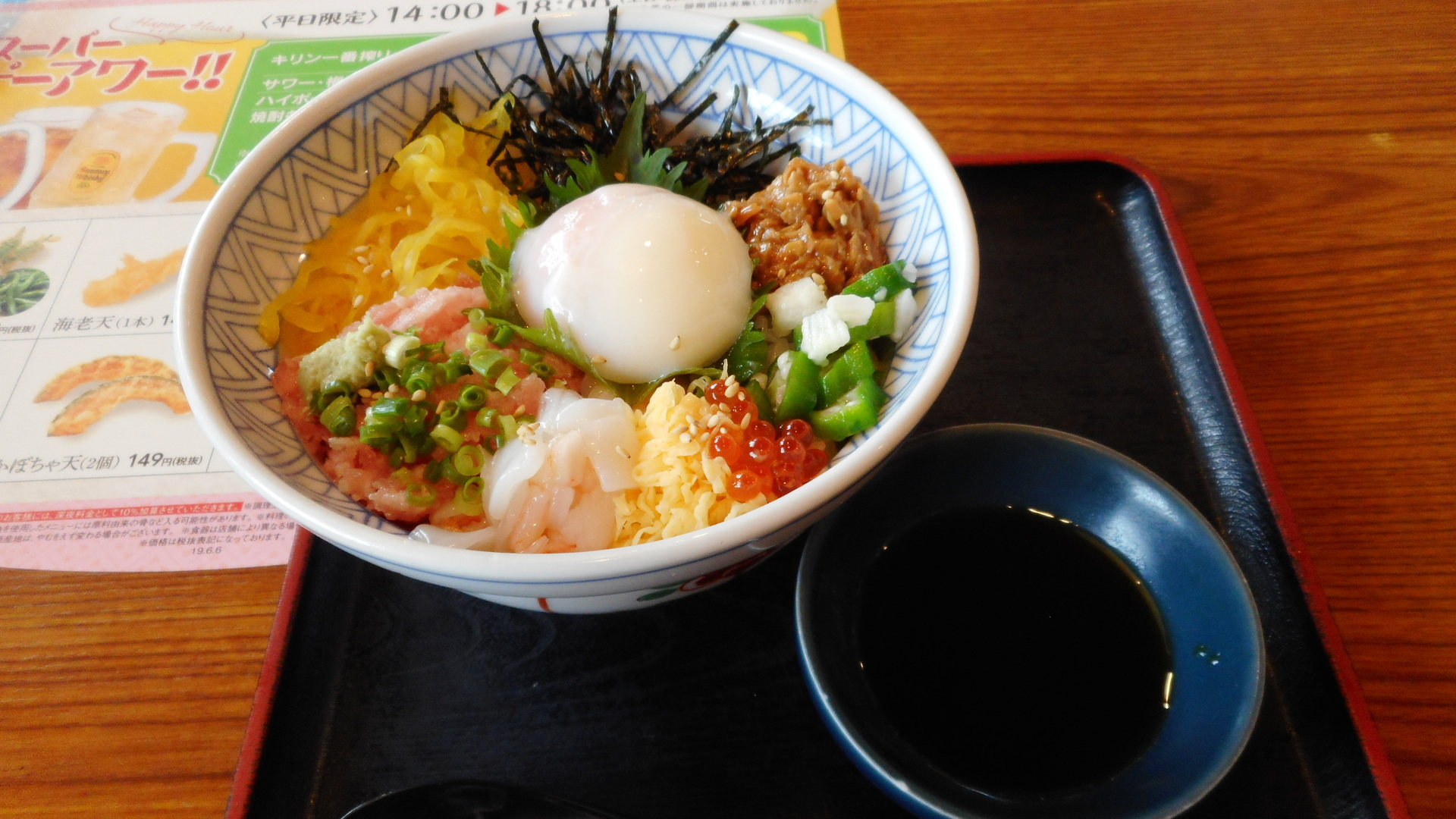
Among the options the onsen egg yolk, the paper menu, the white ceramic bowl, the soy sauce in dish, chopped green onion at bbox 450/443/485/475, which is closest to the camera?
the white ceramic bowl

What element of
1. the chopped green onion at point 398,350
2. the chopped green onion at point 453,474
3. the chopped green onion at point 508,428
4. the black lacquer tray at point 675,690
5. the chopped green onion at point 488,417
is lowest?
the black lacquer tray at point 675,690

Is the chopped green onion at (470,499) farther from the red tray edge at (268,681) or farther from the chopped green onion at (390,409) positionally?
the red tray edge at (268,681)

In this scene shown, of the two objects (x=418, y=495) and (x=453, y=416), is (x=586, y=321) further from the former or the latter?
(x=418, y=495)

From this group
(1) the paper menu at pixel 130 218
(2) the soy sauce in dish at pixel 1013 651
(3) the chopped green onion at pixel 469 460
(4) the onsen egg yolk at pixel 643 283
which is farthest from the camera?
(1) the paper menu at pixel 130 218

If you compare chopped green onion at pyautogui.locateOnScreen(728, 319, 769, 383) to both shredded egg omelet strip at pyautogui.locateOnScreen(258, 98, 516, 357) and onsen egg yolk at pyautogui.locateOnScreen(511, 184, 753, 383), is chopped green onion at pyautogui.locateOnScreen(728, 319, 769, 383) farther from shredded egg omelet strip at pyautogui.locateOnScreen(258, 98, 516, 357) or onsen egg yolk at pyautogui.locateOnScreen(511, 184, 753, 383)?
shredded egg omelet strip at pyautogui.locateOnScreen(258, 98, 516, 357)

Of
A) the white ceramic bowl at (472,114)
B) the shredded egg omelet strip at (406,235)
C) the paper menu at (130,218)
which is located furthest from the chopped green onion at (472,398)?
the paper menu at (130,218)

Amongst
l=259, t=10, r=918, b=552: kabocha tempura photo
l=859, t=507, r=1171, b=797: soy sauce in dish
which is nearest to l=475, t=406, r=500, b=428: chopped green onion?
l=259, t=10, r=918, b=552: kabocha tempura photo
